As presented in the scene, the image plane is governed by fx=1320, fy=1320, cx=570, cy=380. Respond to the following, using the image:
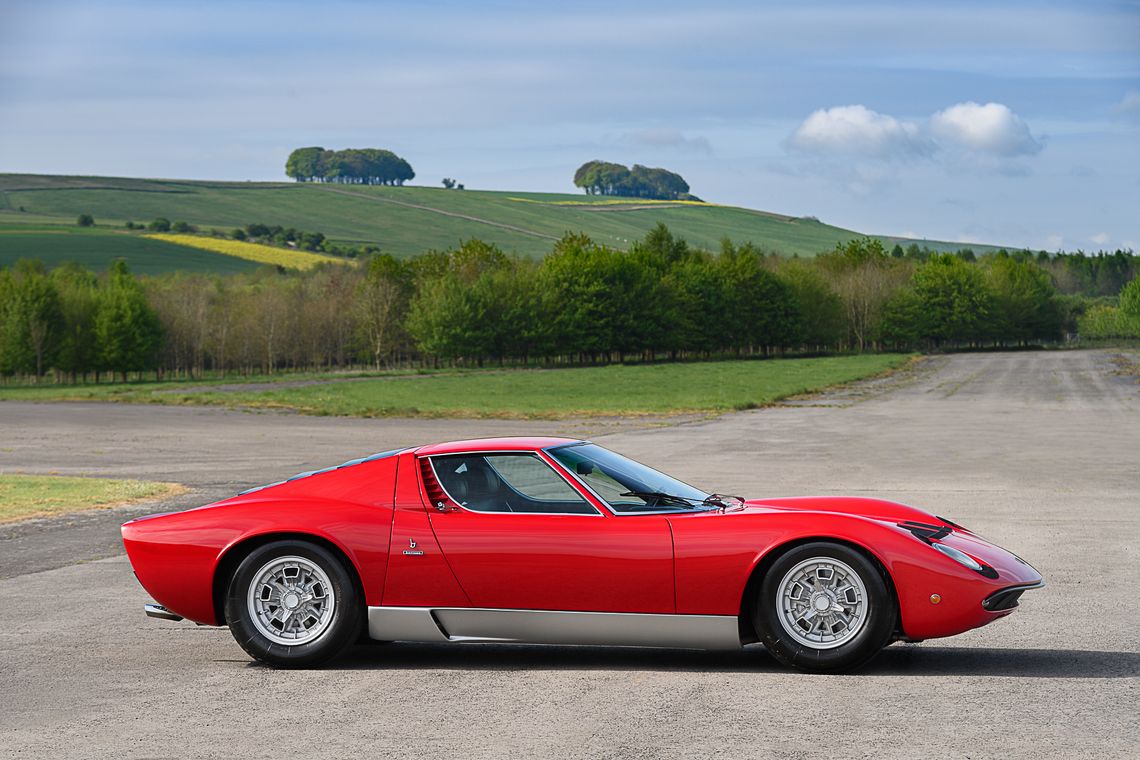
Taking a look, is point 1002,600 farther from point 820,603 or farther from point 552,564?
point 552,564

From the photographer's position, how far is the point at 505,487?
822cm

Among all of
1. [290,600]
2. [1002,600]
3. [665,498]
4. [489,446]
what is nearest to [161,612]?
[290,600]

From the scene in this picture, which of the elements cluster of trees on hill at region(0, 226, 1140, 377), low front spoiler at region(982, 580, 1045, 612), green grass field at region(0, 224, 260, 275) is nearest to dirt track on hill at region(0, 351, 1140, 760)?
low front spoiler at region(982, 580, 1045, 612)

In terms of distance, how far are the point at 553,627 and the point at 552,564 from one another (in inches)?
15.0

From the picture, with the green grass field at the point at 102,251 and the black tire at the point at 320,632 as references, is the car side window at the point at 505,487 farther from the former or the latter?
the green grass field at the point at 102,251

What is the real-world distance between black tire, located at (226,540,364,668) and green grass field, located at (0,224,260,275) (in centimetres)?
16316

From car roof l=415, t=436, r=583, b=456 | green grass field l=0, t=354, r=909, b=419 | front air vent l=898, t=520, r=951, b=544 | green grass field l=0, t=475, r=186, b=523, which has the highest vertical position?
car roof l=415, t=436, r=583, b=456

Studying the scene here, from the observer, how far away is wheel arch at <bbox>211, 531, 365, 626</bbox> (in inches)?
318

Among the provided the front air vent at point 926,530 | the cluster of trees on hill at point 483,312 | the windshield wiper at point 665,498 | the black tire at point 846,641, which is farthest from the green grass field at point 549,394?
the black tire at point 846,641

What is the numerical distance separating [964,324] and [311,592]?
16231 centimetres

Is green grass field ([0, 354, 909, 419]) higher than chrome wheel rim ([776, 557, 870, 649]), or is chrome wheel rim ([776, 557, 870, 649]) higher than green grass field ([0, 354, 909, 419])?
chrome wheel rim ([776, 557, 870, 649])

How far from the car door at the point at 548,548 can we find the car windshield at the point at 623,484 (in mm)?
121

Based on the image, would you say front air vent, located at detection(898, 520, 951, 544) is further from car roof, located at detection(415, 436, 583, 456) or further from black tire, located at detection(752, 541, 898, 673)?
car roof, located at detection(415, 436, 583, 456)

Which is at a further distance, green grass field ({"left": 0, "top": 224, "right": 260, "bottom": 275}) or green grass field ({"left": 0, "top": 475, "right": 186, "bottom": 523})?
green grass field ({"left": 0, "top": 224, "right": 260, "bottom": 275})
